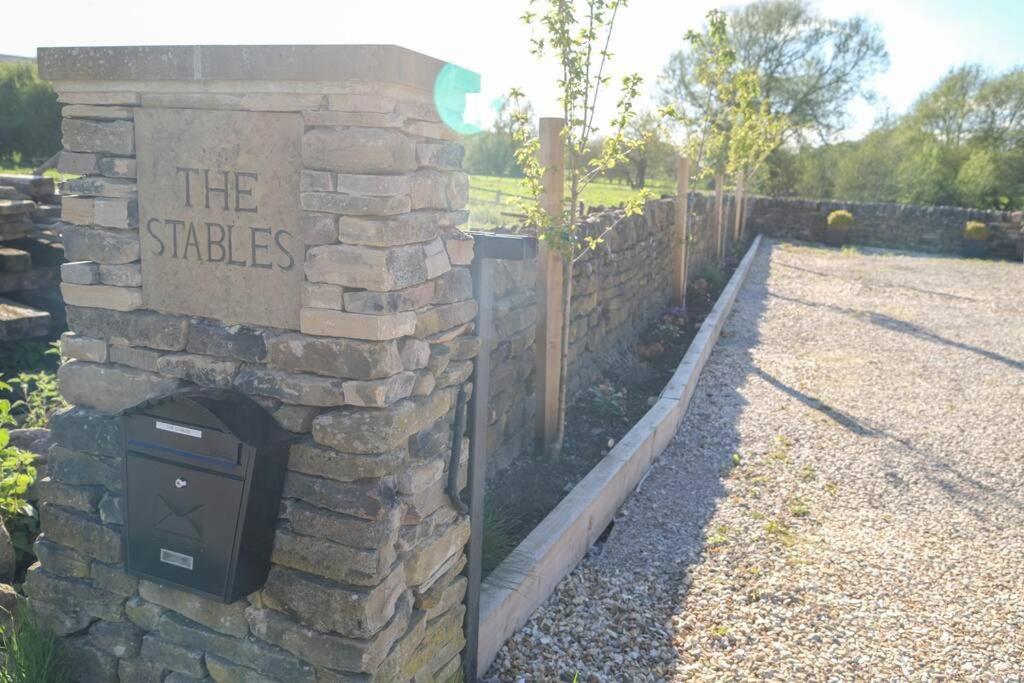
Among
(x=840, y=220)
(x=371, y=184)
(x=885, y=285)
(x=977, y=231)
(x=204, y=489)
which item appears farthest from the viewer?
(x=840, y=220)

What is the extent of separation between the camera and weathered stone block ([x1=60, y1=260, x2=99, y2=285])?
2717mm

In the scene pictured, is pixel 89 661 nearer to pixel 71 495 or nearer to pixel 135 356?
pixel 71 495

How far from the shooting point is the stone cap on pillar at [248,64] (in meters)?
2.20

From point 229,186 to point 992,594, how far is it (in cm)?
434

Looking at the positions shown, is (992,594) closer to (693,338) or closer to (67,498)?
(67,498)

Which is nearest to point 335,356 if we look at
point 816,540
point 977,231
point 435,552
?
point 435,552

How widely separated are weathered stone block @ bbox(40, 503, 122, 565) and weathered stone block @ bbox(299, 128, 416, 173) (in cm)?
152

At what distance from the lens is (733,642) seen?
369 cm

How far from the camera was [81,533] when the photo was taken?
9.07 ft

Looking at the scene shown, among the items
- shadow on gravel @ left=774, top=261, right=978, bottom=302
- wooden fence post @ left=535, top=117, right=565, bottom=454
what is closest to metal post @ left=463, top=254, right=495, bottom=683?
wooden fence post @ left=535, top=117, right=565, bottom=454

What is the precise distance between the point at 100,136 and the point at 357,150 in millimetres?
1011

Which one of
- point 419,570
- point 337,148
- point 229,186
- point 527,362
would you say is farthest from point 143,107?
point 527,362

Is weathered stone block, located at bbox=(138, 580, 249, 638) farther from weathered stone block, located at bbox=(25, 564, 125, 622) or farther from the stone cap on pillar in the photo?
the stone cap on pillar

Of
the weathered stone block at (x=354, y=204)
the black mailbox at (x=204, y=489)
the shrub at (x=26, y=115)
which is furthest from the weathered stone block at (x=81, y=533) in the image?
the shrub at (x=26, y=115)
